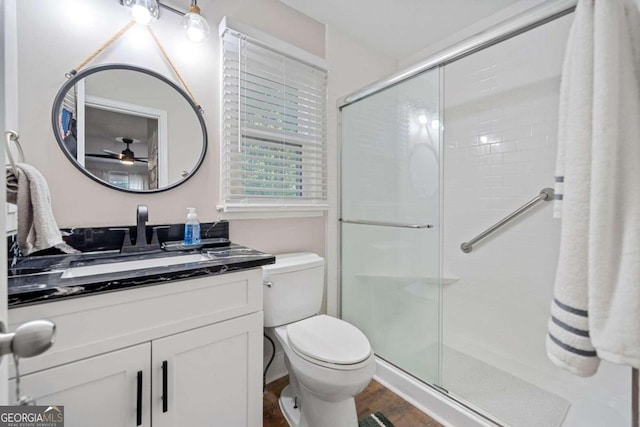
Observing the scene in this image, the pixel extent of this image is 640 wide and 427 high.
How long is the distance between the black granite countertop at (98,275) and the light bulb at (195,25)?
1052 millimetres

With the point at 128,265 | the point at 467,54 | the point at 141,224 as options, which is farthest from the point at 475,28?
the point at 128,265

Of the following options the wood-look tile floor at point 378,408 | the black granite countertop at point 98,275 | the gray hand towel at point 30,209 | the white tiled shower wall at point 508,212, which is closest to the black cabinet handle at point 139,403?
the black granite countertop at point 98,275

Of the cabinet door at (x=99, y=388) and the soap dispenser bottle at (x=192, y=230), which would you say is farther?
the soap dispenser bottle at (x=192, y=230)

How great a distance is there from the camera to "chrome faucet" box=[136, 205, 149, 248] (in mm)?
1176

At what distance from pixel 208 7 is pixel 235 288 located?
4.78ft

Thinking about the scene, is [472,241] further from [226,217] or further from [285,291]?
[226,217]

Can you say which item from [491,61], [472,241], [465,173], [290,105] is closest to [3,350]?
[290,105]

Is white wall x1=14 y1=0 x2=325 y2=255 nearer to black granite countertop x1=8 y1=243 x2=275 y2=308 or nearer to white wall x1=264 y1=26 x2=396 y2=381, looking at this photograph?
black granite countertop x1=8 y1=243 x2=275 y2=308

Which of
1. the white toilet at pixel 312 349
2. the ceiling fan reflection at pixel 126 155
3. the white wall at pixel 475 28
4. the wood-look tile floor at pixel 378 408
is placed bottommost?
the wood-look tile floor at pixel 378 408

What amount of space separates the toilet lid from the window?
2.28ft

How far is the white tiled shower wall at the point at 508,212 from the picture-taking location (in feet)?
5.16

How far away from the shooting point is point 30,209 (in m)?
0.82

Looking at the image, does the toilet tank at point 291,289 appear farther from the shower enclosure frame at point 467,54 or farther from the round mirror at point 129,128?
the round mirror at point 129,128

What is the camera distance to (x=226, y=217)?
4.91ft
